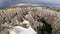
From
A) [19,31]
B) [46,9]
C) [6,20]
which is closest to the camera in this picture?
[19,31]

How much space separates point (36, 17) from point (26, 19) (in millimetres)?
95

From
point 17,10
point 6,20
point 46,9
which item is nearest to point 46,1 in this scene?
point 46,9

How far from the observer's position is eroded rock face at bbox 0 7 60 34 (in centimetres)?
153

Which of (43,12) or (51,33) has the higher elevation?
(43,12)

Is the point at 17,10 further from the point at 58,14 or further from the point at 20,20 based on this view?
the point at 58,14

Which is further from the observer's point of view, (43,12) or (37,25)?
(43,12)

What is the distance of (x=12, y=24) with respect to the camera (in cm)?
152

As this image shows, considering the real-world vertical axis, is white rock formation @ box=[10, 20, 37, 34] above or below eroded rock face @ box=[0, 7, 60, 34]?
below

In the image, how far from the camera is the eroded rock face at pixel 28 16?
153cm

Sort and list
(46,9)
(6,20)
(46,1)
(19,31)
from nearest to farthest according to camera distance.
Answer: (19,31) → (6,20) → (46,9) → (46,1)

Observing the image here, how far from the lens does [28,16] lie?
1579 millimetres

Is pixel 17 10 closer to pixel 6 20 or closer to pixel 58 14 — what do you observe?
pixel 6 20

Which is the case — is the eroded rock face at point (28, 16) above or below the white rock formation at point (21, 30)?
above

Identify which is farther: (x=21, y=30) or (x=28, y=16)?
(x=28, y=16)
